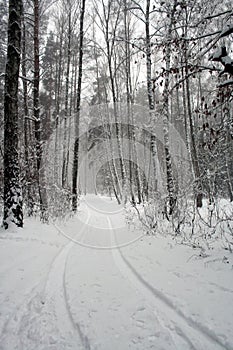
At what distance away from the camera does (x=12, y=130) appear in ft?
22.6

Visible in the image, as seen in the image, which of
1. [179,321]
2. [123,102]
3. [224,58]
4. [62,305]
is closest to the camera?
[179,321]

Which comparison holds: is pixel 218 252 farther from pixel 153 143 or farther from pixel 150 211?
pixel 153 143

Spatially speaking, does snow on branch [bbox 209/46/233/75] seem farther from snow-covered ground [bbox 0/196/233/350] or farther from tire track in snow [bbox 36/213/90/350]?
tire track in snow [bbox 36/213/90/350]

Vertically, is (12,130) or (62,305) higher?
(12,130)

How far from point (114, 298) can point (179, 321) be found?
0.99 meters

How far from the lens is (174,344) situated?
235 cm

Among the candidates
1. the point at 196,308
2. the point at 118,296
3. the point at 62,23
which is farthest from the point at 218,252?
the point at 62,23

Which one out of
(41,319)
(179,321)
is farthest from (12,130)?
(179,321)

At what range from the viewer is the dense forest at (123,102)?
424cm

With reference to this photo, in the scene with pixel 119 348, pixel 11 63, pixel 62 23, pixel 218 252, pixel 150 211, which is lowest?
pixel 119 348

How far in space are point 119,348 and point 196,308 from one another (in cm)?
115

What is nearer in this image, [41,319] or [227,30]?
[41,319]

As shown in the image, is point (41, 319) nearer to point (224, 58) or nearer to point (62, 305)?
point (62, 305)

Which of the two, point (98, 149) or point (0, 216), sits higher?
point (98, 149)
